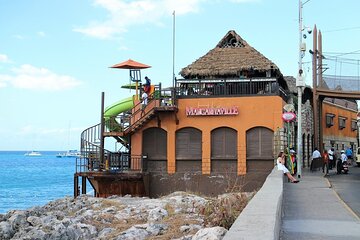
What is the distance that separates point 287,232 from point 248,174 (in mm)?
18282

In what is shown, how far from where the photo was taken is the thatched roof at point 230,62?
28938 mm

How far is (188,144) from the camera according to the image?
2830 cm

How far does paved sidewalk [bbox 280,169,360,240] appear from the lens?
9.02 m

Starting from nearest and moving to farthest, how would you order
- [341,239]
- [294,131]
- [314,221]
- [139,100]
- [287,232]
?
[341,239], [287,232], [314,221], [139,100], [294,131]

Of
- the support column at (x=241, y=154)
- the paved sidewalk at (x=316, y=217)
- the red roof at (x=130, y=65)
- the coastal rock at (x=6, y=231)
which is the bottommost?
the coastal rock at (x=6, y=231)

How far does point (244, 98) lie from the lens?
90.7 feet

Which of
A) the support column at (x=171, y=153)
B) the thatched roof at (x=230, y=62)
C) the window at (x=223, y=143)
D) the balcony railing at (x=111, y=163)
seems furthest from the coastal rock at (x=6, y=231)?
the thatched roof at (x=230, y=62)

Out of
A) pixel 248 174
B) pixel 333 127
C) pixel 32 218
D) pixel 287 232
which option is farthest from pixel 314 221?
pixel 333 127

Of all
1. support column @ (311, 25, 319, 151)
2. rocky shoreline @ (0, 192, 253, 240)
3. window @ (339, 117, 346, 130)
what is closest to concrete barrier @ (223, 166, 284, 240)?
rocky shoreline @ (0, 192, 253, 240)

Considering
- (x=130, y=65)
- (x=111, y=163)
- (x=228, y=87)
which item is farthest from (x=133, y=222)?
(x=130, y=65)

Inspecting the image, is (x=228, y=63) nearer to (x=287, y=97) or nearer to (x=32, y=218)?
(x=287, y=97)

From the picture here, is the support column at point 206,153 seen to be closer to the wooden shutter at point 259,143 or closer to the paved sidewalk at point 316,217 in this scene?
the wooden shutter at point 259,143

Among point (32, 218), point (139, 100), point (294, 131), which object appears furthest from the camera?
point (294, 131)

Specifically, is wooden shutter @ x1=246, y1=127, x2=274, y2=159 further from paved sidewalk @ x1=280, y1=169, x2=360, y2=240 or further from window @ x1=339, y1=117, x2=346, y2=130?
window @ x1=339, y1=117, x2=346, y2=130
